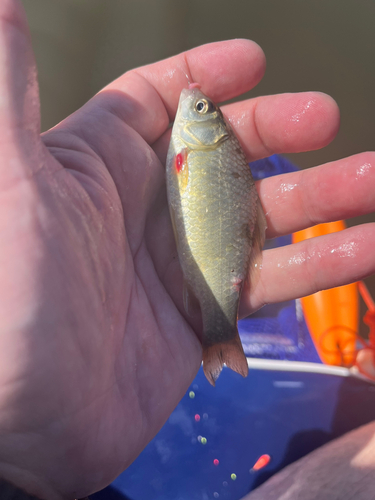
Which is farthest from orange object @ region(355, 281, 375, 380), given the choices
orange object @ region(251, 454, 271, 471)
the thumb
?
the thumb

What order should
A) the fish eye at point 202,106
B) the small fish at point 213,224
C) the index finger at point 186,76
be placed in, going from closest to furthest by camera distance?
the small fish at point 213,224
the fish eye at point 202,106
the index finger at point 186,76

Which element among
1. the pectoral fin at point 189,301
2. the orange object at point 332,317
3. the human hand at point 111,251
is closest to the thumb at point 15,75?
the human hand at point 111,251

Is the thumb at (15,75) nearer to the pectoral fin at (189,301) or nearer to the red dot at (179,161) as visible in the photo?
the red dot at (179,161)

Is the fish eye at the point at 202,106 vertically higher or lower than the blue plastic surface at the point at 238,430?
higher

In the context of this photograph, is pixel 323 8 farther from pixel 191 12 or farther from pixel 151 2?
pixel 151 2

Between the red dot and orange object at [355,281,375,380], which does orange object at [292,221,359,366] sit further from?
the red dot

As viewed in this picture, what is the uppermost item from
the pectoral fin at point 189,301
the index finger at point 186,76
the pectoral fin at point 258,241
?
the index finger at point 186,76

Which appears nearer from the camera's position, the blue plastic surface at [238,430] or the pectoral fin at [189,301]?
the pectoral fin at [189,301]
